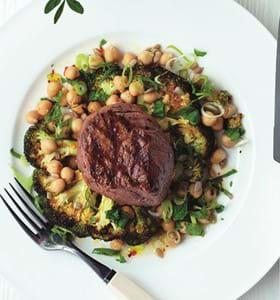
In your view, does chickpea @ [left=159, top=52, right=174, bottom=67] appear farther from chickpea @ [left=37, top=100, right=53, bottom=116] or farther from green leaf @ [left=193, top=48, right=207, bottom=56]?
chickpea @ [left=37, top=100, right=53, bottom=116]

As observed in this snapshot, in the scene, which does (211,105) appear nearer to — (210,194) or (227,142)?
(227,142)

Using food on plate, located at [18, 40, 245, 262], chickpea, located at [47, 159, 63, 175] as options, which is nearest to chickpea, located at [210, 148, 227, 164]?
food on plate, located at [18, 40, 245, 262]

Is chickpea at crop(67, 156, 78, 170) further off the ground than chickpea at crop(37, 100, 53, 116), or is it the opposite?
chickpea at crop(37, 100, 53, 116)

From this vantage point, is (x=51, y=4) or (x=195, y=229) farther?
(x=195, y=229)

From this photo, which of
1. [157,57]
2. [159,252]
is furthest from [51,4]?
[159,252]

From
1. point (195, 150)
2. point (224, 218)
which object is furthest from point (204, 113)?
point (224, 218)

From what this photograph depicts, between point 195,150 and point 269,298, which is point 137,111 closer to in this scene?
point 195,150

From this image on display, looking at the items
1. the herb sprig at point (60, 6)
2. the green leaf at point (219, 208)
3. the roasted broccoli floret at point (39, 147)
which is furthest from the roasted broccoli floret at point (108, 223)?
the herb sprig at point (60, 6)
